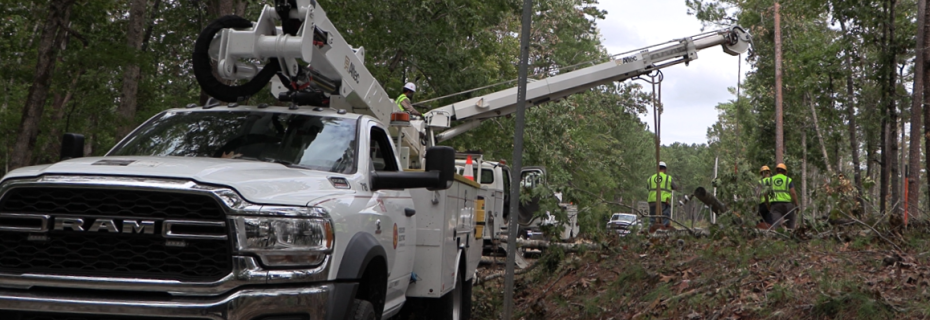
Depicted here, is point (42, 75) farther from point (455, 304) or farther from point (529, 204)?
point (529, 204)

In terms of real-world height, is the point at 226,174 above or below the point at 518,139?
below

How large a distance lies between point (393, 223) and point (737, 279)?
3.66 metres

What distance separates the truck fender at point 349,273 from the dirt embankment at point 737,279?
343 cm

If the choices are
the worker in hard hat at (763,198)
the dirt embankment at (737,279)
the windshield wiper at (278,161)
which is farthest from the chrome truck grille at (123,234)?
the worker in hard hat at (763,198)

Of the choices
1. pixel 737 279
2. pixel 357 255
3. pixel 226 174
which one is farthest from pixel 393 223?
pixel 737 279

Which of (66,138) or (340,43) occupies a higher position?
(340,43)

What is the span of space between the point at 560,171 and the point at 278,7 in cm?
2796

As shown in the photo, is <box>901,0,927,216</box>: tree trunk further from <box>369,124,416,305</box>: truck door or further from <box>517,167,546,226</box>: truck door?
<box>369,124,416,305</box>: truck door

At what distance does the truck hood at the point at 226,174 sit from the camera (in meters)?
4.39

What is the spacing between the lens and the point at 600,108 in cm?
4231

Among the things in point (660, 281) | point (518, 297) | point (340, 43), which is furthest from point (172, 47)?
point (660, 281)

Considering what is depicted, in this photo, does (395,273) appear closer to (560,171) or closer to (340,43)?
(340,43)

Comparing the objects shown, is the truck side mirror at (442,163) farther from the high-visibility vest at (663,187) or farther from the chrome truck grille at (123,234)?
the high-visibility vest at (663,187)

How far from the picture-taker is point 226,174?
15.3 ft
